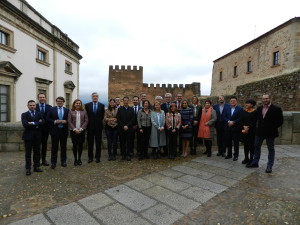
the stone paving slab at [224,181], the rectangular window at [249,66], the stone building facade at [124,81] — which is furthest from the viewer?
the stone building facade at [124,81]

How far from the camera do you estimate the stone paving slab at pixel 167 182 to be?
323cm

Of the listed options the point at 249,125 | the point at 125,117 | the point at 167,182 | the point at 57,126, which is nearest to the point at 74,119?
the point at 57,126

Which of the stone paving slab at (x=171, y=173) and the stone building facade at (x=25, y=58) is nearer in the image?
the stone paving slab at (x=171, y=173)

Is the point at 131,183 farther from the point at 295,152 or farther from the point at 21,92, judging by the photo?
the point at 21,92

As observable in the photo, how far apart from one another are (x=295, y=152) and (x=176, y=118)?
381 cm

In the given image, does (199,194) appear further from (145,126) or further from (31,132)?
(31,132)

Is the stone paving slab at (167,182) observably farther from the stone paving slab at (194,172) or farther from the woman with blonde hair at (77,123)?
the woman with blonde hair at (77,123)

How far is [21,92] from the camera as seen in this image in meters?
12.2

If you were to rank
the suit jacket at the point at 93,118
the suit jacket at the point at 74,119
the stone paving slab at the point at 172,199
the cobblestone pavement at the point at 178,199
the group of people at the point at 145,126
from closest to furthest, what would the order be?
the cobblestone pavement at the point at 178,199, the stone paving slab at the point at 172,199, the group of people at the point at 145,126, the suit jacket at the point at 74,119, the suit jacket at the point at 93,118

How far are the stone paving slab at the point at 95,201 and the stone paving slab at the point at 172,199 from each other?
627 mm

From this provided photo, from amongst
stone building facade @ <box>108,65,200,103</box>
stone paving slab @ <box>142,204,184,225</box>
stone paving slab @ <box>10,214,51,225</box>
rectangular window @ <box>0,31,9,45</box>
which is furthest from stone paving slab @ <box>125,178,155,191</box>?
stone building facade @ <box>108,65,200,103</box>

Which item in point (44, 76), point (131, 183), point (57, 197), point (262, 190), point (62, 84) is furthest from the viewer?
point (62, 84)

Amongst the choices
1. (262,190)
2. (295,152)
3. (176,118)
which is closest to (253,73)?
(295,152)

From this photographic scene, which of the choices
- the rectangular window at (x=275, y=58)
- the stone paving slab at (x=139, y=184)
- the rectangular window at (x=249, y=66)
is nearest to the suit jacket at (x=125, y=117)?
the stone paving slab at (x=139, y=184)
